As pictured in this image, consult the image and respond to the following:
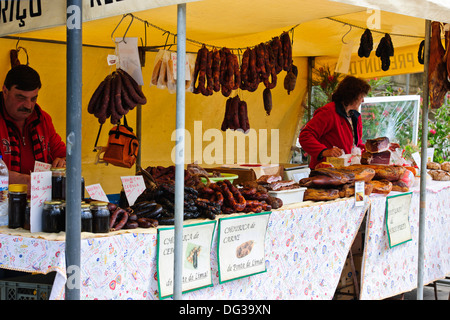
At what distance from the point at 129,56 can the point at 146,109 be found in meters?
2.54

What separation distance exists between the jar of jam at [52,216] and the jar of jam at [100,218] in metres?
A: 0.16

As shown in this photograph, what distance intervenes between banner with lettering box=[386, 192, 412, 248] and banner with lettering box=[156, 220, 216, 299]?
6.23 feet

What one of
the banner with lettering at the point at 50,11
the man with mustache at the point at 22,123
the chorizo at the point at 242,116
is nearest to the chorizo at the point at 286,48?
the chorizo at the point at 242,116

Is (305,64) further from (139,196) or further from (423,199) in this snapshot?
(139,196)

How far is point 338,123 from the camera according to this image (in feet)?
18.4

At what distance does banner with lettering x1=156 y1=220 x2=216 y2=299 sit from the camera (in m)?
2.89

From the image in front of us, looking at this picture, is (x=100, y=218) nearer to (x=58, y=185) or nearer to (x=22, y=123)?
(x=58, y=185)

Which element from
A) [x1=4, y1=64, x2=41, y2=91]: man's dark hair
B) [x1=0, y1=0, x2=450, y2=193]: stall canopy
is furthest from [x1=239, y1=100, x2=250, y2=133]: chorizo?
[x1=4, y1=64, x2=41, y2=91]: man's dark hair

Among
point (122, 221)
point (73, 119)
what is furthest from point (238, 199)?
point (73, 119)

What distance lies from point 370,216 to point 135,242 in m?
2.19

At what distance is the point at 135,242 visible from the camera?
2.76 metres
